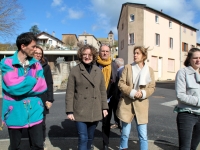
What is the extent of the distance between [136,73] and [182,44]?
29.9m

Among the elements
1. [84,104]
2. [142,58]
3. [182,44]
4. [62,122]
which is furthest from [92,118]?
[182,44]

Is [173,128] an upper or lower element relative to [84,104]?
lower

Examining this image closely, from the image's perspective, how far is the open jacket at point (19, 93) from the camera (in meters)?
2.33

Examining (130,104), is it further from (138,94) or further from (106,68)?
(106,68)

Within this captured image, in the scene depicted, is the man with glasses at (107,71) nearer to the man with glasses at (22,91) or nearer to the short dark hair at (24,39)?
the man with glasses at (22,91)

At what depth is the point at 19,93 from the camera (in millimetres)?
2336

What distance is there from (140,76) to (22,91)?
73.1 inches

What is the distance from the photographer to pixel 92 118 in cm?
298

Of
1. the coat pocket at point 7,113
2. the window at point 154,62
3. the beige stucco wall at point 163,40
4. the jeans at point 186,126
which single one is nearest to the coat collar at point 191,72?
the jeans at point 186,126

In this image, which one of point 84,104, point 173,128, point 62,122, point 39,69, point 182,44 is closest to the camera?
point 39,69

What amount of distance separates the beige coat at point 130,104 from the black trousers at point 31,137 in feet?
4.53

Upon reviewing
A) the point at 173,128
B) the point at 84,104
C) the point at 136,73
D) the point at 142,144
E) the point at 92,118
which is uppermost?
the point at 136,73

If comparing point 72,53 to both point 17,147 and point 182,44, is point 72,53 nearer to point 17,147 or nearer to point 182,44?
point 182,44

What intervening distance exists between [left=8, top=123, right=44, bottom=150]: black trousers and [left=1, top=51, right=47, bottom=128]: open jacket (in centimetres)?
10
